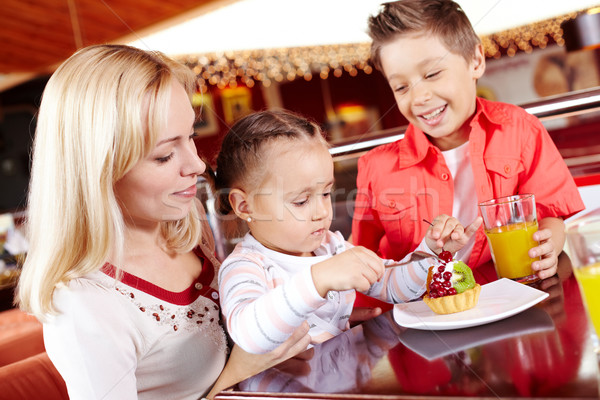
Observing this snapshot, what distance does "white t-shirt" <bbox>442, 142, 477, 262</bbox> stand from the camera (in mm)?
1540

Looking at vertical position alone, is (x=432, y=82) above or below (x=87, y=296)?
above

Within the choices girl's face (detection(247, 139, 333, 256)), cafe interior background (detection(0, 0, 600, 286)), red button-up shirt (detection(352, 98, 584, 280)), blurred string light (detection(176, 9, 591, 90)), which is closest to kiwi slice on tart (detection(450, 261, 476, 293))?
girl's face (detection(247, 139, 333, 256))

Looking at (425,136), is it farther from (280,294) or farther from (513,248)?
(280,294)

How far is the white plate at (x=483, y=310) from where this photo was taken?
2.59 feet

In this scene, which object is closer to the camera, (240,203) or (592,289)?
(592,289)

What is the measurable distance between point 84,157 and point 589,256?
2.58ft

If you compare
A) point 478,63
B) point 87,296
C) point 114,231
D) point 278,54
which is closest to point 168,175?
point 114,231

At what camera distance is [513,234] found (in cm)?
109

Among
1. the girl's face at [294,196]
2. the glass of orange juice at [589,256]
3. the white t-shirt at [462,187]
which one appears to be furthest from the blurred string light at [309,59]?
the glass of orange juice at [589,256]

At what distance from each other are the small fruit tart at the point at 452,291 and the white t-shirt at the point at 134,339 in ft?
1.50

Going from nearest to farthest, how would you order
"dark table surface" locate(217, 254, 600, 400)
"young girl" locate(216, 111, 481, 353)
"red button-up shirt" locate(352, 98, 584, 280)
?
"dark table surface" locate(217, 254, 600, 400) → "young girl" locate(216, 111, 481, 353) → "red button-up shirt" locate(352, 98, 584, 280)

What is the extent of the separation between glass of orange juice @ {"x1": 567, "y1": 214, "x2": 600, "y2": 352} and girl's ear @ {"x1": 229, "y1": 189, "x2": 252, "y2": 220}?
0.74 meters

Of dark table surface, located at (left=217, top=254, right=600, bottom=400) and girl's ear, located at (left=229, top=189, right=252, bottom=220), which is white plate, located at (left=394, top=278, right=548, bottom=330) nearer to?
dark table surface, located at (left=217, top=254, right=600, bottom=400)

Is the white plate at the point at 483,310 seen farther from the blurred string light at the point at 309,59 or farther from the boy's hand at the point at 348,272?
the blurred string light at the point at 309,59
